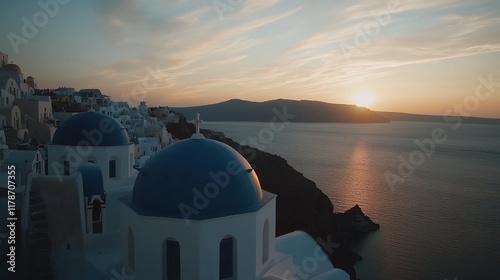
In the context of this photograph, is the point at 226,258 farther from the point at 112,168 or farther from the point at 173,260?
the point at 112,168

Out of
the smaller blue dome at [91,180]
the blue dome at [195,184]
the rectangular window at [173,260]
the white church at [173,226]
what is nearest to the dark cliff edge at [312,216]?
the smaller blue dome at [91,180]

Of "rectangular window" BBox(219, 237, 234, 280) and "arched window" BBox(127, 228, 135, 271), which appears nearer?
"rectangular window" BBox(219, 237, 234, 280)

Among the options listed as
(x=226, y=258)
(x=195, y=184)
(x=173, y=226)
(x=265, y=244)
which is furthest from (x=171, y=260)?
(x=265, y=244)

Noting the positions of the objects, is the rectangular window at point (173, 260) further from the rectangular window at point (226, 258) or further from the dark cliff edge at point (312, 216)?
the dark cliff edge at point (312, 216)
